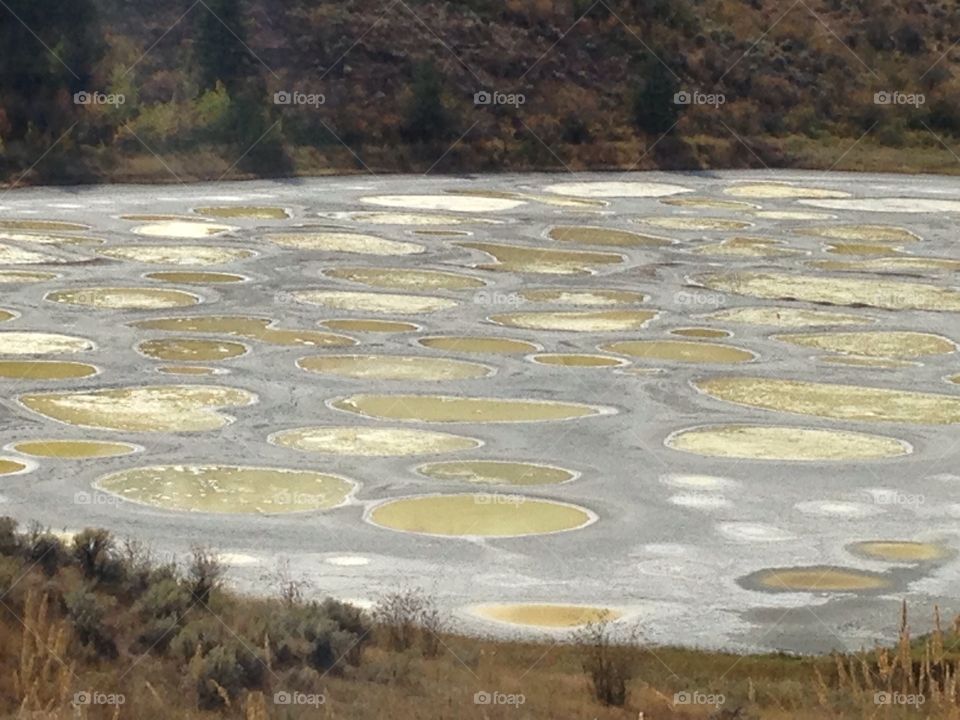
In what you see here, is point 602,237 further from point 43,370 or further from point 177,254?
point 43,370

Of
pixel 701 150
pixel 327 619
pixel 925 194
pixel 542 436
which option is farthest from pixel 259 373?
pixel 701 150

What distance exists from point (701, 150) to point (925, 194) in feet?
27.9

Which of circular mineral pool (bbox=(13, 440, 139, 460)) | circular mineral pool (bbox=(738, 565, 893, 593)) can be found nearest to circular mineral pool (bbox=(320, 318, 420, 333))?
circular mineral pool (bbox=(13, 440, 139, 460))

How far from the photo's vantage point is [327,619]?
13828mm

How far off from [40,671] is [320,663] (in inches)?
97.0

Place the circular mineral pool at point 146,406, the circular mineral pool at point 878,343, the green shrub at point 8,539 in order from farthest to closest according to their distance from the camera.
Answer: the circular mineral pool at point 878,343 < the circular mineral pool at point 146,406 < the green shrub at point 8,539

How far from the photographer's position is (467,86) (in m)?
62.5

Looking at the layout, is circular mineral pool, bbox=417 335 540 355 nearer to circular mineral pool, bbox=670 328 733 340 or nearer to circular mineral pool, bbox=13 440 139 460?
circular mineral pool, bbox=670 328 733 340

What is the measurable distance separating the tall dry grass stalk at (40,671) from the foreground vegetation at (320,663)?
0.03 m

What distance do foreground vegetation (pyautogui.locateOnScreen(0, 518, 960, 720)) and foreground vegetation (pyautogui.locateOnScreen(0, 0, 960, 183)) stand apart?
35.6m

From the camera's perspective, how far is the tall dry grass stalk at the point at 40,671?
923 cm

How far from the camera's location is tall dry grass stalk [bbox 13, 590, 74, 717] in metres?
9.23

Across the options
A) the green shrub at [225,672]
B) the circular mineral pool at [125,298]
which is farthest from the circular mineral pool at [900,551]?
the circular mineral pool at [125,298]

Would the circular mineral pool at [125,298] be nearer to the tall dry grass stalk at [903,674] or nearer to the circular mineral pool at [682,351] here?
the circular mineral pool at [682,351]
